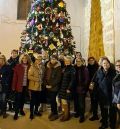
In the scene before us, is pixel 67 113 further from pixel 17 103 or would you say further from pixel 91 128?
pixel 17 103

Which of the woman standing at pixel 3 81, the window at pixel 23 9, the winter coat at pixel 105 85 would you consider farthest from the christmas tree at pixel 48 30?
the window at pixel 23 9

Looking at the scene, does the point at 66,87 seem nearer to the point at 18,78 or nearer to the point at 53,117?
the point at 53,117

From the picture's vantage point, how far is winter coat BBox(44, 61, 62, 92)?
538 cm

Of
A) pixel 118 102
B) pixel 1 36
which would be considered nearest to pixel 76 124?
pixel 118 102

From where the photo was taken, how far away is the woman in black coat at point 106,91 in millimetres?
4688

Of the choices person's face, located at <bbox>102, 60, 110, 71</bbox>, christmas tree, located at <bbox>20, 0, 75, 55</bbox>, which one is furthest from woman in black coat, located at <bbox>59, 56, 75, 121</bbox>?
christmas tree, located at <bbox>20, 0, 75, 55</bbox>

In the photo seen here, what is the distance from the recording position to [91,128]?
488 centimetres

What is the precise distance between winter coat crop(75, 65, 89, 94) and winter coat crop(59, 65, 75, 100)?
118 mm

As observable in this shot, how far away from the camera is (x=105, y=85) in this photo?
15.5 feet

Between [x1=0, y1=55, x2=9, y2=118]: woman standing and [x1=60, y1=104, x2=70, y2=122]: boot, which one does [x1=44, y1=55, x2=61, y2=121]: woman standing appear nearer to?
[x1=60, y1=104, x2=70, y2=122]: boot

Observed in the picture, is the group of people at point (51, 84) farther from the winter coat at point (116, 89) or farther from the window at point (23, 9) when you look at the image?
the window at point (23, 9)

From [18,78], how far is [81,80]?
1.33 m

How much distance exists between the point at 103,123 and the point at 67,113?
0.86m

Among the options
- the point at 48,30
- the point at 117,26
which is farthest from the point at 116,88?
the point at 48,30
